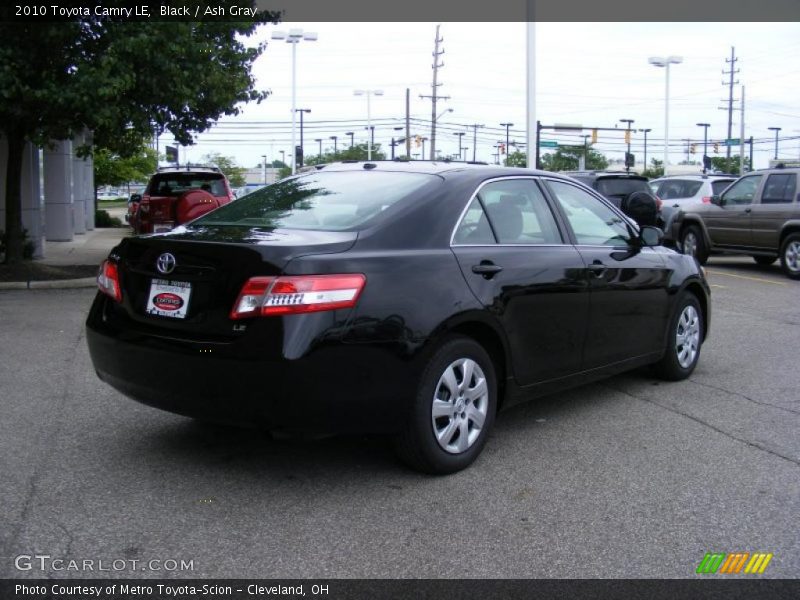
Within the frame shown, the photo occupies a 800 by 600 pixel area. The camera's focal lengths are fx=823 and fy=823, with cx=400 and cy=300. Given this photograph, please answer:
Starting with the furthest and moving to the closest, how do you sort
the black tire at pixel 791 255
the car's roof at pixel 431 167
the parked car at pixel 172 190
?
the parked car at pixel 172 190 → the black tire at pixel 791 255 → the car's roof at pixel 431 167

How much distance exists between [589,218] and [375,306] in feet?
7.65

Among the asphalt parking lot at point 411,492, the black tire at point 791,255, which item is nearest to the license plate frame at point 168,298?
the asphalt parking lot at point 411,492

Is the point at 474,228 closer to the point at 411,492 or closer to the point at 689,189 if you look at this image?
the point at 411,492

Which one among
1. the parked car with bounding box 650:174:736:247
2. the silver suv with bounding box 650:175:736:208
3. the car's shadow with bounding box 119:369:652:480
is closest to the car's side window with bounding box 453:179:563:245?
the car's shadow with bounding box 119:369:652:480

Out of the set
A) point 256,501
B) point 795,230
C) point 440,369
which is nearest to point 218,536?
point 256,501

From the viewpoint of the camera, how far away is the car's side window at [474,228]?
179 inches

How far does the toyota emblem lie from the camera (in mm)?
4086

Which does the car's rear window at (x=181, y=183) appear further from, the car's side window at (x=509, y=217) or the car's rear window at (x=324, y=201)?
the car's side window at (x=509, y=217)

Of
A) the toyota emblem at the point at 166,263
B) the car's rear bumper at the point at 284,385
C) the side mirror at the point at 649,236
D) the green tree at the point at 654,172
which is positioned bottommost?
the car's rear bumper at the point at 284,385

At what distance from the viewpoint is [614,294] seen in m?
5.48

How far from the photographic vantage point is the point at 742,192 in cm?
1488

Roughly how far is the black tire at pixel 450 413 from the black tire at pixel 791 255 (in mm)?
10815
